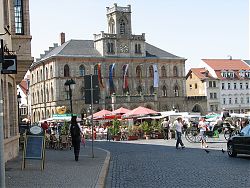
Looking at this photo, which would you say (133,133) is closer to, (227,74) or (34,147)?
(34,147)

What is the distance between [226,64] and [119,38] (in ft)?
92.3

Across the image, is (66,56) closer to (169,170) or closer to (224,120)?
(224,120)

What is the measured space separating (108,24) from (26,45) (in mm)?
88436

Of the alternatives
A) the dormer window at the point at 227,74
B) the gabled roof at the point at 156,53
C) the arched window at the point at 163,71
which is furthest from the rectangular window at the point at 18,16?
the dormer window at the point at 227,74

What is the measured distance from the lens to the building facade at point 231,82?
396 ft

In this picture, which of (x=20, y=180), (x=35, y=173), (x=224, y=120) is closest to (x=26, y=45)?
(x=35, y=173)

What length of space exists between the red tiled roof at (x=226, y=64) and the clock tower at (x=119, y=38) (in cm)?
1784

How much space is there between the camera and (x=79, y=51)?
10594 centimetres

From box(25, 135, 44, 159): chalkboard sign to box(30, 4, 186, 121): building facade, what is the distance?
79.7m

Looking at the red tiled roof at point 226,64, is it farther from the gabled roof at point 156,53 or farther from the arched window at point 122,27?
the arched window at point 122,27

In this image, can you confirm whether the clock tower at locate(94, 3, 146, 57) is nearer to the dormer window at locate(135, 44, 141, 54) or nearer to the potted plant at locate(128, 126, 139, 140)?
the dormer window at locate(135, 44, 141, 54)

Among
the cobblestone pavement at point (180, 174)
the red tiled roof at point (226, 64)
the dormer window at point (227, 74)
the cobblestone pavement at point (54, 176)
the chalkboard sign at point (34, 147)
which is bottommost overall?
the cobblestone pavement at point (180, 174)

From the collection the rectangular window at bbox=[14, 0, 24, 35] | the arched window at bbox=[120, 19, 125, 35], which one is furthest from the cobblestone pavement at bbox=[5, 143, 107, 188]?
the arched window at bbox=[120, 19, 125, 35]

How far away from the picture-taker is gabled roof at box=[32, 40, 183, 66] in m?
104
